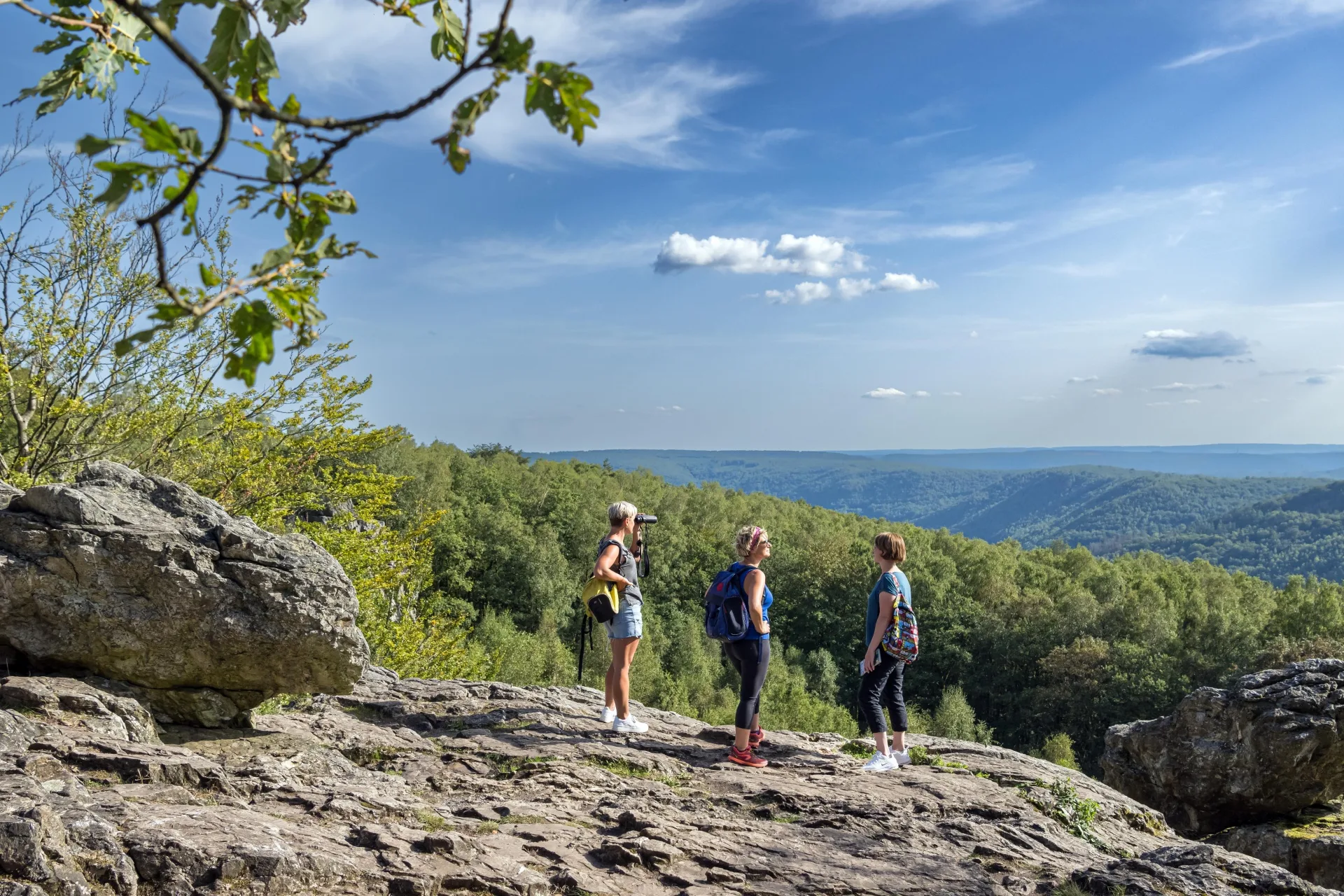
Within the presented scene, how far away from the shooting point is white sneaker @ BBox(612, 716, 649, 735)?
8.97m

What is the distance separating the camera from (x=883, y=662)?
8.34 meters

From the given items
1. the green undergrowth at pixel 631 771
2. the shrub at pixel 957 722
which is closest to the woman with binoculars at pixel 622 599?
the green undergrowth at pixel 631 771

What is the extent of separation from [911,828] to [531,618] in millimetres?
46534

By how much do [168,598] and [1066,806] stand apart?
827cm

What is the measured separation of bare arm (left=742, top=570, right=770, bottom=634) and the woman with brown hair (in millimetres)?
1011

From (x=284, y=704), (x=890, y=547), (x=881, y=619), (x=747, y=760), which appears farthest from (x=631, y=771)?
(x=284, y=704)

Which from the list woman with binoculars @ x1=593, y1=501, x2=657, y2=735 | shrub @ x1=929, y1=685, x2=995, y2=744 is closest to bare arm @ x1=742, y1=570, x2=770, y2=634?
woman with binoculars @ x1=593, y1=501, x2=657, y2=735

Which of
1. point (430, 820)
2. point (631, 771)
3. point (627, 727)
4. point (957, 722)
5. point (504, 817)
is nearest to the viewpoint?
point (430, 820)

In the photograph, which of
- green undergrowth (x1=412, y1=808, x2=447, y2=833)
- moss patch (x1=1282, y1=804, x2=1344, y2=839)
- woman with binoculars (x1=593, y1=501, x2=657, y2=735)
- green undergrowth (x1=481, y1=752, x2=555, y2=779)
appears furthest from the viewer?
moss patch (x1=1282, y1=804, x2=1344, y2=839)

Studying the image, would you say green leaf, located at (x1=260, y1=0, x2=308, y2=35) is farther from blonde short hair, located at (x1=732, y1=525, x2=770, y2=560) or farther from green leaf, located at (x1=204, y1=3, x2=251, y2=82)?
blonde short hair, located at (x1=732, y1=525, x2=770, y2=560)

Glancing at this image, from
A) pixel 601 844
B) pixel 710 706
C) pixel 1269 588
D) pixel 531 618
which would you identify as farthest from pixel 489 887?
pixel 1269 588

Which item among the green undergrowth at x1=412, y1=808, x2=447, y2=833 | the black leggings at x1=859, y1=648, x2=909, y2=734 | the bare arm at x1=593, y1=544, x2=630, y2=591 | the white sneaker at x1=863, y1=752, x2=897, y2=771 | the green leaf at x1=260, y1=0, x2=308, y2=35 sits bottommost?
the white sneaker at x1=863, y1=752, x2=897, y2=771

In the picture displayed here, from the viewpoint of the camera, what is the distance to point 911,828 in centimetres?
690

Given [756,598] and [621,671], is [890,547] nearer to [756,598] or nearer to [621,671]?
[756,598]
